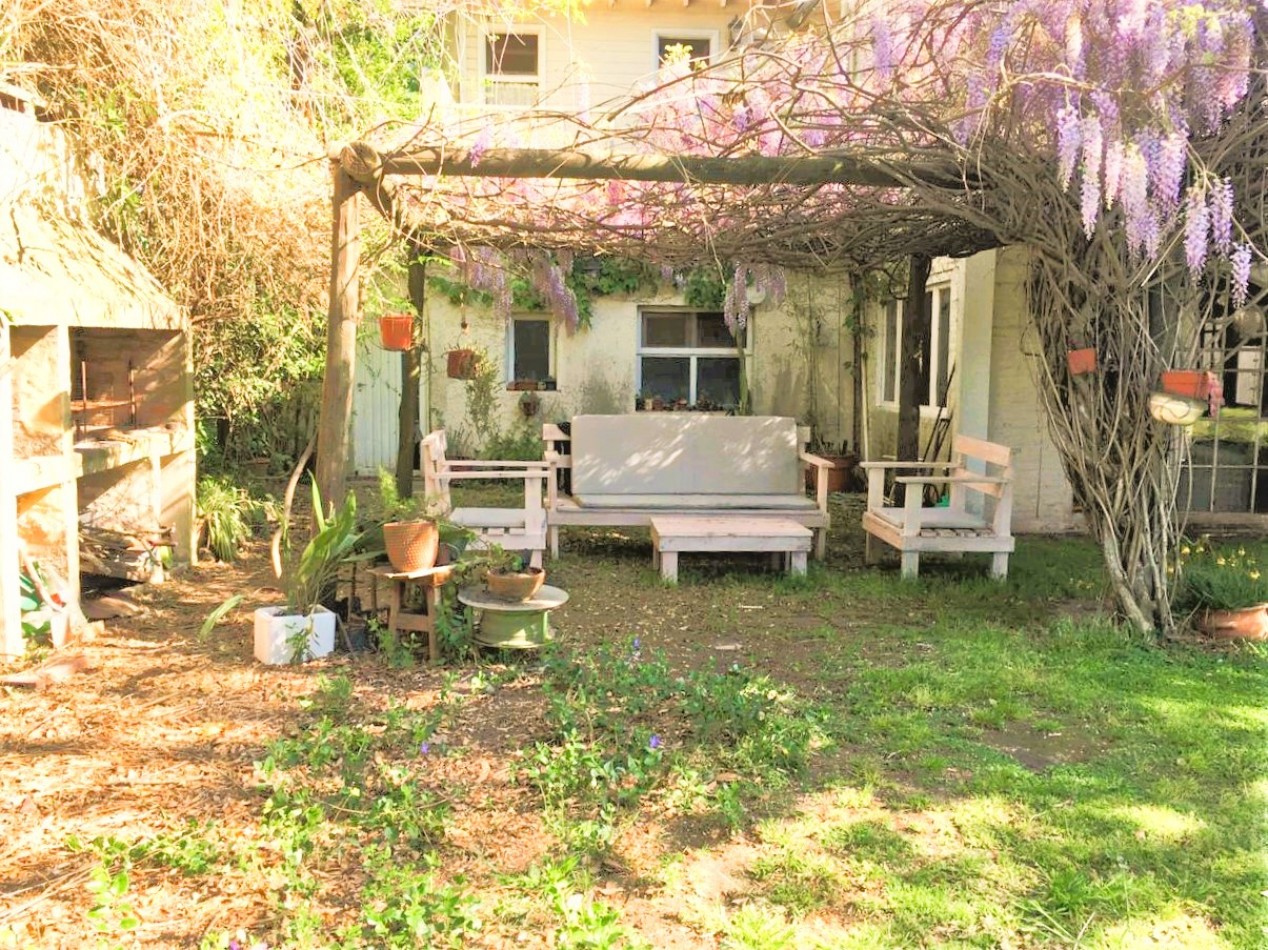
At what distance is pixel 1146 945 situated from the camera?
2.34 meters

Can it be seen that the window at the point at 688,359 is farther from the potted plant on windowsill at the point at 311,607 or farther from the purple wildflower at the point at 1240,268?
the purple wildflower at the point at 1240,268

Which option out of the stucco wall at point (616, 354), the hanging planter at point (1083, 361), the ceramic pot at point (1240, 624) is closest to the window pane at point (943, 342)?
the stucco wall at point (616, 354)

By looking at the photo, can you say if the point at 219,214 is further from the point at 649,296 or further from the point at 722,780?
the point at 649,296

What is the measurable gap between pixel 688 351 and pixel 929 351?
3266 mm

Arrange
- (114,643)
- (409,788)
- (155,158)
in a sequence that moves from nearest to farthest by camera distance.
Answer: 1. (409,788)
2. (114,643)
3. (155,158)

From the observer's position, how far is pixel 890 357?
1052cm

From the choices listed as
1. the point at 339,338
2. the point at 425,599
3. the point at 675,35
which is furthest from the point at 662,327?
the point at 425,599

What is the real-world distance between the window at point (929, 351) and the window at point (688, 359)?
2.02m

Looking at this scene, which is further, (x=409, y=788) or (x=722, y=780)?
(x=722, y=780)

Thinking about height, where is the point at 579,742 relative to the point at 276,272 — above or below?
below

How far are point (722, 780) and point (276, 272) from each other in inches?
194

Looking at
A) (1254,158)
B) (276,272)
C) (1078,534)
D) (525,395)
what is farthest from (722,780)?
(525,395)

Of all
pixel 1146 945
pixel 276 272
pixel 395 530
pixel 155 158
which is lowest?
pixel 1146 945

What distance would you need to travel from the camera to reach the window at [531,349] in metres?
11.9
